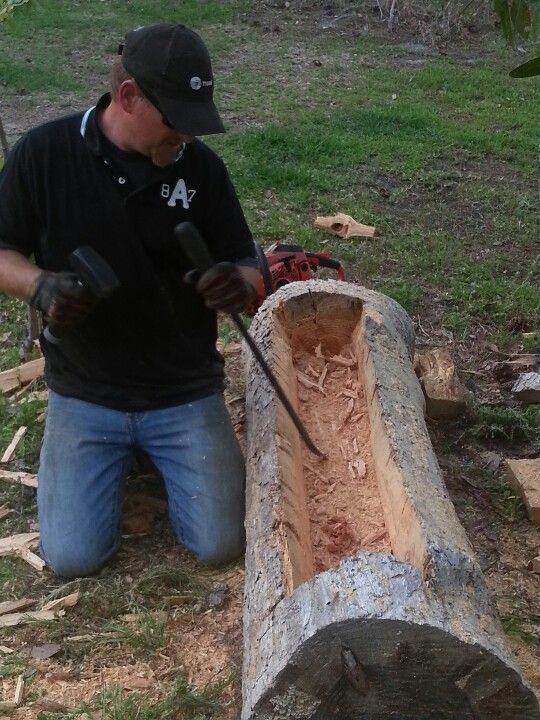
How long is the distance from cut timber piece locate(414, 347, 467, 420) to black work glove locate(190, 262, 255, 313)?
1356mm

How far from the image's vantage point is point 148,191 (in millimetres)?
2838

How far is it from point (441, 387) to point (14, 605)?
2029 mm

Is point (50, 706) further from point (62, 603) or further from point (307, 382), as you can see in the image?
point (307, 382)

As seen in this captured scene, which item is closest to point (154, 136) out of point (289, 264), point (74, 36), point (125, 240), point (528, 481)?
point (125, 240)

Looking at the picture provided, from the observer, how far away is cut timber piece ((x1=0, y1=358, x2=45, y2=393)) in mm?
3994

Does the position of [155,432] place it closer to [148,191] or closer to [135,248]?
[135,248]

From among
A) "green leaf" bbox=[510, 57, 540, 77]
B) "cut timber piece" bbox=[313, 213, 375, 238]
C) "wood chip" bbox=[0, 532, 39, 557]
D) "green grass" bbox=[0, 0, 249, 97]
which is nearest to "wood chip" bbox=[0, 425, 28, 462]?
"wood chip" bbox=[0, 532, 39, 557]

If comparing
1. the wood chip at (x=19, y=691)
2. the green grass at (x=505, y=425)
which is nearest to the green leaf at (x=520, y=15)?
the green grass at (x=505, y=425)

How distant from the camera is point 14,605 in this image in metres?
2.85

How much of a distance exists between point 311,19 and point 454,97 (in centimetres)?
360

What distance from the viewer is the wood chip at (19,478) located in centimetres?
342

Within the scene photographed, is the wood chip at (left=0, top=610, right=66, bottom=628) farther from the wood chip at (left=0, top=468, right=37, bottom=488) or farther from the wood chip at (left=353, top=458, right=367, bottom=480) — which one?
the wood chip at (left=353, top=458, right=367, bottom=480)

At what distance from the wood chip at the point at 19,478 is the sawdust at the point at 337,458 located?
114 cm

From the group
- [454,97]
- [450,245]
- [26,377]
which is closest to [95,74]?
[454,97]
